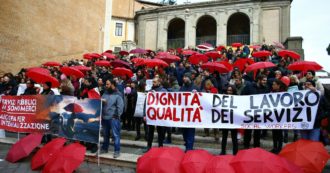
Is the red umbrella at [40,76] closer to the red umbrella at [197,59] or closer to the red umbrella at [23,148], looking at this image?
the red umbrella at [23,148]

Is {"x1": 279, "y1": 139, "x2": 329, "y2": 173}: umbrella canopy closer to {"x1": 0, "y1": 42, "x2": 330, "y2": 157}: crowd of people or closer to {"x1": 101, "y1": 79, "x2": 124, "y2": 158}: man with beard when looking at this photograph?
{"x1": 0, "y1": 42, "x2": 330, "y2": 157}: crowd of people

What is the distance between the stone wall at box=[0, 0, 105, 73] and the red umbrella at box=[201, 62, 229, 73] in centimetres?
1512

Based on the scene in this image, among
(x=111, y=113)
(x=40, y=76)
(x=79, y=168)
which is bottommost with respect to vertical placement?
(x=79, y=168)

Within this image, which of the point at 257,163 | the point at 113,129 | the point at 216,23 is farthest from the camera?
the point at 216,23

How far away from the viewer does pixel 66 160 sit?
21.6 ft

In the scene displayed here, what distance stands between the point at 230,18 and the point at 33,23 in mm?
20838

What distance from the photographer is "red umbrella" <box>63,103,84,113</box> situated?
7.79 meters

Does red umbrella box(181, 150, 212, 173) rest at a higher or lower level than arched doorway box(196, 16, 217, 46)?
lower

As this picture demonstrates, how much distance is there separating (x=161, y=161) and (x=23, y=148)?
3926 mm

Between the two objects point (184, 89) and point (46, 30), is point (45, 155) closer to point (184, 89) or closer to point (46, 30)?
point (184, 89)

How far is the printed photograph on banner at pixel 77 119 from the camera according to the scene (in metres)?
7.56

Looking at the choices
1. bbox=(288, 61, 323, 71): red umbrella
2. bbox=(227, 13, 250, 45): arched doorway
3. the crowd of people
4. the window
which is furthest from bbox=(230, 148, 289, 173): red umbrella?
the window

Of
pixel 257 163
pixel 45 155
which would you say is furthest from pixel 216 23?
pixel 257 163

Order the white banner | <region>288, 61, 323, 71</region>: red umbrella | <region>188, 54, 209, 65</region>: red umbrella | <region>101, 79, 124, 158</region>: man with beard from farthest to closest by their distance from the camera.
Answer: <region>188, 54, 209, 65</region>: red umbrella
<region>288, 61, 323, 71</region>: red umbrella
<region>101, 79, 124, 158</region>: man with beard
the white banner
